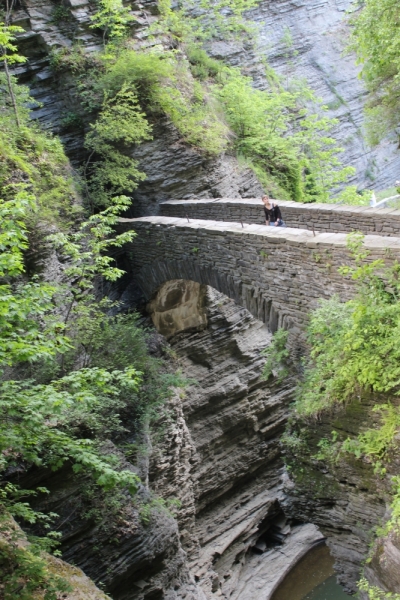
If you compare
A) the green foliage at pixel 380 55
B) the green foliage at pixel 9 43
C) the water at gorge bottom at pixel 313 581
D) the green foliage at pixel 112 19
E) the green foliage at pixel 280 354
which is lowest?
the water at gorge bottom at pixel 313 581

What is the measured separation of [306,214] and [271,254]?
229 cm

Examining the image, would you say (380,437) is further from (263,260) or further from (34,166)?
(34,166)

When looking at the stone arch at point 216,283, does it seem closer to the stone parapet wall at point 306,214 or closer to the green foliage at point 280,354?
the green foliage at point 280,354

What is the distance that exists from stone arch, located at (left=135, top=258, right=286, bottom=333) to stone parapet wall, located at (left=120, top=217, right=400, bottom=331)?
0.05 feet

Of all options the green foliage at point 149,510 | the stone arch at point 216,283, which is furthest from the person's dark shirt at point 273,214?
the green foliage at point 149,510

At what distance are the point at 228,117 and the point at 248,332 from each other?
7.30 m

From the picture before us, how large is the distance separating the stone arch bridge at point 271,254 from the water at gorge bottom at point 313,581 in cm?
726

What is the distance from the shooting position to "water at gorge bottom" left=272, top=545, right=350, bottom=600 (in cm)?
1247

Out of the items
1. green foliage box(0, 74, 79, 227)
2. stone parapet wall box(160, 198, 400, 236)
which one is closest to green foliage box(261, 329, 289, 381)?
stone parapet wall box(160, 198, 400, 236)

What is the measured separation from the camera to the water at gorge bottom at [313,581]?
12469 mm

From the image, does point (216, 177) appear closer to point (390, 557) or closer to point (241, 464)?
point (241, 464)

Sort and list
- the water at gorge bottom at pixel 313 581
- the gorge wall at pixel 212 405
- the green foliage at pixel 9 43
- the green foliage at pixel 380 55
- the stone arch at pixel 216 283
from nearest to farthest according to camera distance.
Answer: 1. the gorge wall at pixel 212 405
2. the green foliage at pixel 9 43
3. the stone arch at pixel 216 283
4. the green foliage at pixel 380 55
5. the water at gorge bottom at pixel 313 581

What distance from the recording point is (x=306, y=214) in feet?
34.7

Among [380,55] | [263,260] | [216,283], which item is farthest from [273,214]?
[380,55]
